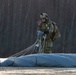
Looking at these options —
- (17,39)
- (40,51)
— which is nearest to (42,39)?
(40,51)

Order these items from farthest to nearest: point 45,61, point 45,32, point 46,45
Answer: point 46,45 → point 45,32 → point 45,61

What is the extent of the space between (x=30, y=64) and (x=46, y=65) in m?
0.26

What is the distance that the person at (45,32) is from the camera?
315 inches

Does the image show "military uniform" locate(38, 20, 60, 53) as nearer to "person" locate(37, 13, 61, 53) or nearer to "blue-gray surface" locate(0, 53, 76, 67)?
"person" locate(37, 13, 61, 53)

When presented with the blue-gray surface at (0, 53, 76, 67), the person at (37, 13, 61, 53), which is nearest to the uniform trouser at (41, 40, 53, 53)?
the person at (37, 13, 61, 53)

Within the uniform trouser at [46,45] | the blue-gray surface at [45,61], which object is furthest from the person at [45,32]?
the blue-gray surface at [45,61]

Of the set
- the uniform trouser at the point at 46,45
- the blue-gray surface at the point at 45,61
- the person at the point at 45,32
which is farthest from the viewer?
the uniform trouser at the point at 46,45

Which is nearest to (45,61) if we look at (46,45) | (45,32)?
(45,32)

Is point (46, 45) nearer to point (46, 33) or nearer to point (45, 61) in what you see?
point (46, 33)

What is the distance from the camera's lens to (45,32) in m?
8.04

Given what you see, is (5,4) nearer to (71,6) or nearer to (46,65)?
(71,6)

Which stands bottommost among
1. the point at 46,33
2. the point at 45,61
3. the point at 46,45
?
the point at 45,61

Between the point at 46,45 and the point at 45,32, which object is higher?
the point at 45,32

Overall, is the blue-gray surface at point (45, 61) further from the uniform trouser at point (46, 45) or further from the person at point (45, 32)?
the uniform trouser at point (46, 45)
